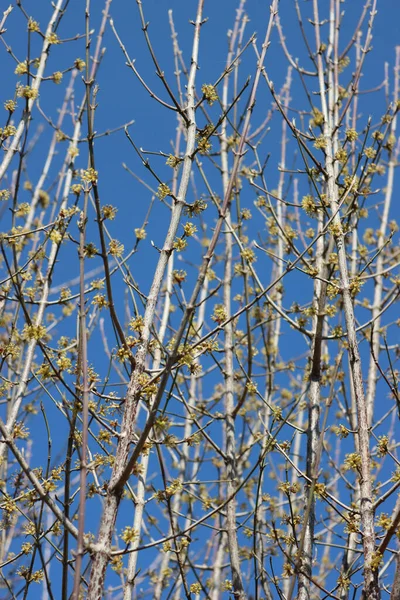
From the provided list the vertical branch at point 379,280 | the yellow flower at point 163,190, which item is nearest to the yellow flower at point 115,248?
the yellow flower at point 163,190

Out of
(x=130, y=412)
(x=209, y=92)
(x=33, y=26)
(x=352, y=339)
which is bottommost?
(x=130, y=412)

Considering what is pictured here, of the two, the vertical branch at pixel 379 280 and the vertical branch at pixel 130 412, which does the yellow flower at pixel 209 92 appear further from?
the vertical branch at pixel 379 280

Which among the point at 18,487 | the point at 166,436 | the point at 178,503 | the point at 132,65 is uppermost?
the point at 132,65

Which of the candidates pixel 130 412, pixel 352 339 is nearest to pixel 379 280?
pixel 352 339

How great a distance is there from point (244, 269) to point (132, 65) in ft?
7.49

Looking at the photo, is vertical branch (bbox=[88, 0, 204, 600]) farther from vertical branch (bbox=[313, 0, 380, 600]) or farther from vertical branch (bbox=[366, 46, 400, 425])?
vertical branch (bbox=[366, 46, 400, 425])

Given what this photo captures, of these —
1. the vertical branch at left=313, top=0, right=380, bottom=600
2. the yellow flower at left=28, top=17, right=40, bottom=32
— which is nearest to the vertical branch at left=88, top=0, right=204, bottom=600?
the vertical branch at left=313, top=0, right=380, bottom=600

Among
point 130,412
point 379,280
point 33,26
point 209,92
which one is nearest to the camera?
point 130,412

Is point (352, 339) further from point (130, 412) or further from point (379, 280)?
point (379, 280)

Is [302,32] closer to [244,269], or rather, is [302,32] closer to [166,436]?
[244,269]

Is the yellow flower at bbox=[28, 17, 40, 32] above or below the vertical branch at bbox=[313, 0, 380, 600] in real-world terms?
above

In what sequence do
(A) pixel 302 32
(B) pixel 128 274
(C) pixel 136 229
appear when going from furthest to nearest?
(A) pixel 302 32, (C) pixel 136 229, (B) pixel 128 274

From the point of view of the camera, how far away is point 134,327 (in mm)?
3322

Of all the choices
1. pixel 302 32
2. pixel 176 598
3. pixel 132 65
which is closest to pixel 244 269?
pixel 302 32
